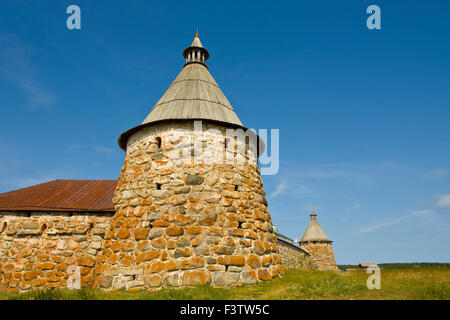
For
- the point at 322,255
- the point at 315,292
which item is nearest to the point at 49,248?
the point at 315,292

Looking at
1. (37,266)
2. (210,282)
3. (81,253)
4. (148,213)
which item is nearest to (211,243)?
(210,282)

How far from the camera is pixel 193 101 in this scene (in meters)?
9.98

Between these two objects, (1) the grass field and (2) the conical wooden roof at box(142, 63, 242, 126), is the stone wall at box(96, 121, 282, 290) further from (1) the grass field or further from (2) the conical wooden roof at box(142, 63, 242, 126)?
(1) the grass field

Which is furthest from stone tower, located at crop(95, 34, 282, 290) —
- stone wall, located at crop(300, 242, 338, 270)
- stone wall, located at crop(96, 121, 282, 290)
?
stone wall, located at crop(300, 242, 338, 270)

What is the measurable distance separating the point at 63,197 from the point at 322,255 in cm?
2892

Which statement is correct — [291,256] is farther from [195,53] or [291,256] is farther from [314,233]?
[195,53]

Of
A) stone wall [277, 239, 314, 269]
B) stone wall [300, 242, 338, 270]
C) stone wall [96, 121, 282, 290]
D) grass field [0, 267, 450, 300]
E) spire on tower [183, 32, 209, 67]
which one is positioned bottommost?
stone wall [300, 242, 338, 270]

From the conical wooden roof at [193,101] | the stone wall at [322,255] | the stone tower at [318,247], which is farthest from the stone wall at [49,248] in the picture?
the stone wall at [322,255]

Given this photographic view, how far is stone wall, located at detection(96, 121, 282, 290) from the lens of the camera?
7.71 meters

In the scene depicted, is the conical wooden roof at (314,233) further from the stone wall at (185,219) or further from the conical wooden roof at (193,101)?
the conical wooden roof at (193,101)

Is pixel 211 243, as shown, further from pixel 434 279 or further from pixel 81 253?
pixel 434 279

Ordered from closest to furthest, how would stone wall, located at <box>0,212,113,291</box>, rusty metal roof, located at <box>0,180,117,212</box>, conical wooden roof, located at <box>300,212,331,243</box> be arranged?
1. stone wall, located at <box>0,212,113,291</box>
2. rusty metal roof, located at <box>0,180,117,212</box>
3. conical wooden roof, located at <box>300,212,331,243</box>

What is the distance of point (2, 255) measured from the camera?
9.73 m

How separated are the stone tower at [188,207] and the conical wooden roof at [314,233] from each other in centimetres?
2621
